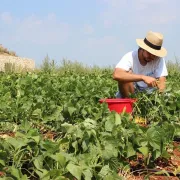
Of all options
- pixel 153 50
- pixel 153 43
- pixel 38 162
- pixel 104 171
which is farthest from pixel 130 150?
pixel 153 43

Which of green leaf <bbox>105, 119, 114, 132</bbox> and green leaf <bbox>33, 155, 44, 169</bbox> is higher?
green leaf <bbox>105, 119, 114, 132</bbox>

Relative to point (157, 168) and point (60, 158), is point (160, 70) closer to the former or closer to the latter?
point (157, 168)

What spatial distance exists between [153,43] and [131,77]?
47cm

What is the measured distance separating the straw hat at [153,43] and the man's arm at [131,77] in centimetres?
31

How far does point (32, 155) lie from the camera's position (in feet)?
8.75

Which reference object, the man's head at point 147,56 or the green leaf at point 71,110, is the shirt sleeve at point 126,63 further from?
the green leaf at point 71,110

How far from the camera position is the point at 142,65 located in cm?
526

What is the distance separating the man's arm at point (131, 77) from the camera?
4.74m

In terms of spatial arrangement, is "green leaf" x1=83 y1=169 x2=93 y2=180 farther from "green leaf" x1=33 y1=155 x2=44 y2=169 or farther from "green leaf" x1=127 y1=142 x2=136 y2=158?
"green leaf" x1=127 y1=142 x2=136 y2=158

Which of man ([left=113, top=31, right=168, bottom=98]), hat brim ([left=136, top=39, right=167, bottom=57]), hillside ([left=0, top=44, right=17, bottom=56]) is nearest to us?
hat brim ([left=136, top=39, right=167, bottom=57])

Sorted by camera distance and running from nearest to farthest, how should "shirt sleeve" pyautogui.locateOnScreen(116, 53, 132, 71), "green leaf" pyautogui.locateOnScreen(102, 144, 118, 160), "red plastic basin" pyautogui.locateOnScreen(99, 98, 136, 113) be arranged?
1. "green leaf" pyautogui.locateOnScreen(102, 144, 118, 160)
2. "red plastic basin" pyautogui.locateOnScreen(99, 98, 136, 113)
3. "shirt sleeve" pyautogui.locateOnScreen(116, 53, 132, 71)

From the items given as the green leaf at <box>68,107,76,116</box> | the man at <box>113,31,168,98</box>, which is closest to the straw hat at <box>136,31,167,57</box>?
the man at <box>113,31,168,98</box>

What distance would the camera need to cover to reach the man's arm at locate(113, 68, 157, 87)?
474 cm

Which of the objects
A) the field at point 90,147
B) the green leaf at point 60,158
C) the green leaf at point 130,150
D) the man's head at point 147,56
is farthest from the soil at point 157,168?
the man's head at point 147,56
